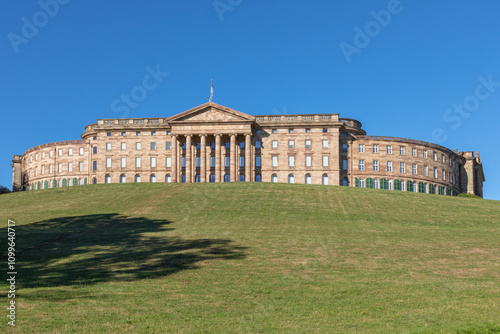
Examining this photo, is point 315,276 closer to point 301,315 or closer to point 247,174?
point 301,315

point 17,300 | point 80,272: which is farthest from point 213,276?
point 17,300

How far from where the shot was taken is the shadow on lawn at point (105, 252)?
2855 cm

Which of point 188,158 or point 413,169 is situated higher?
point 188,158

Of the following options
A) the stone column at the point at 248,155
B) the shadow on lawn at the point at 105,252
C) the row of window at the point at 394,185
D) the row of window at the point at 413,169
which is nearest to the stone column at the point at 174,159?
the stone column at the point at 248,155

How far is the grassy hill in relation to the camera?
20.5m

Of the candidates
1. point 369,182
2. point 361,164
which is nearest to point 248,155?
point 361,164

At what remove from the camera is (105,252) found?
3475 centimetres

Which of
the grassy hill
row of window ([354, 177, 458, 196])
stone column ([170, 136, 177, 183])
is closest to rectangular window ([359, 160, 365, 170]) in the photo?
row of window ([354, 177, 458, 196])

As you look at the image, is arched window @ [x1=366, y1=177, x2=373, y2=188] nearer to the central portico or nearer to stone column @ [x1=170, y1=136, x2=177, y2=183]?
the central portico

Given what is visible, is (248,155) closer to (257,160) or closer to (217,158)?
(257,160)

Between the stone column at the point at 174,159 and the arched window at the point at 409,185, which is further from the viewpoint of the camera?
the arched window at the point at 409,185

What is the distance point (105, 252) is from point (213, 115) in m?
69.5

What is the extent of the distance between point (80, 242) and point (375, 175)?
3134 inches

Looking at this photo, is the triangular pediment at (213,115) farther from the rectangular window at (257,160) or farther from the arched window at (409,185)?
the arched window at (409,185)
